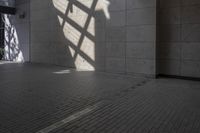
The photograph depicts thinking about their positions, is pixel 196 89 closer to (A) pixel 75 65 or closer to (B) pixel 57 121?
(B) pixel 57 121

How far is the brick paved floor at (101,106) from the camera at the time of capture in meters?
3.65

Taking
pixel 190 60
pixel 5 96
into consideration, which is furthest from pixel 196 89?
pixel 5 96

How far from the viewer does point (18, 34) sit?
46.4ft

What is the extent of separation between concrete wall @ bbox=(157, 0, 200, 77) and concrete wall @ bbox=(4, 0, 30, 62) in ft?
27.1

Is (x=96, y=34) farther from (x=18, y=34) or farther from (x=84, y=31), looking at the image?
(x=18, y=34)

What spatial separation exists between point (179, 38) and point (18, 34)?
994cm

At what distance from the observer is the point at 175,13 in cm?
832

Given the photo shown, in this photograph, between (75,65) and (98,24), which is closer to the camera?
(98,24)

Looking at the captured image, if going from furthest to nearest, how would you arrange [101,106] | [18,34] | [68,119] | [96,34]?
[18,34] → [96,34] → [101,106] → [68,119]

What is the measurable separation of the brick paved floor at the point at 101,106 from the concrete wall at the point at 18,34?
6.69 metres

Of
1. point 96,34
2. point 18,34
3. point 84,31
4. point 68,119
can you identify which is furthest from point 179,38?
point 18,34

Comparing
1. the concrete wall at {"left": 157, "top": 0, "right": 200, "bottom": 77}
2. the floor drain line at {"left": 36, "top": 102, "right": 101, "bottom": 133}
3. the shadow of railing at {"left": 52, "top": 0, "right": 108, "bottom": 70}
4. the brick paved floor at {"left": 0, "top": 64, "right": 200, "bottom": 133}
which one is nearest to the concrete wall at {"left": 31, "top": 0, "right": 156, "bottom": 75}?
the shadow of railing at {"left": 52, "top": 0, "right": 108, "bottom": 70}

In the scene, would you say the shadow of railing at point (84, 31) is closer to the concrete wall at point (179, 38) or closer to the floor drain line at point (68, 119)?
the concrete wall at point (179, 38)

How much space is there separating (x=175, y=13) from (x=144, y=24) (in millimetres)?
1188
